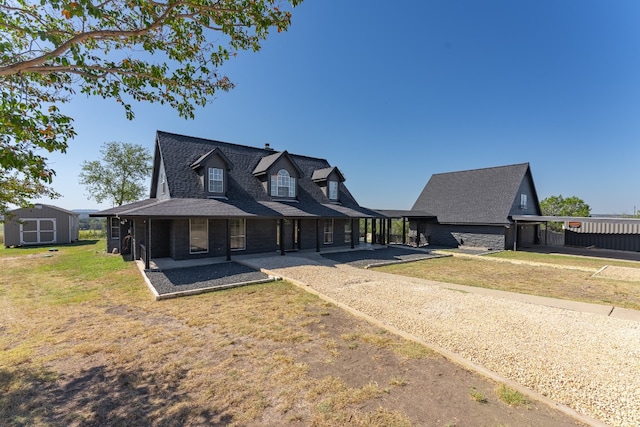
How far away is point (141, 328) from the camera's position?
20.2 ft

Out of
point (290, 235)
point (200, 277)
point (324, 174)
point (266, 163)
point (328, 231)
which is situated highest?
point (266, 163)

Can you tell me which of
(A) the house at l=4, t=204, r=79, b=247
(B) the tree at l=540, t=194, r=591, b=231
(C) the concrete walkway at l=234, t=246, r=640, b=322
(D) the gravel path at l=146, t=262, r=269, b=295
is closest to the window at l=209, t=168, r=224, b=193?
(D) the gravel path at l=146, t=262, r=269, b=295

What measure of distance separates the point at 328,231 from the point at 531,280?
11.7 metres

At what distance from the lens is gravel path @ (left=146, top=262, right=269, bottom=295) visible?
928 centimetres

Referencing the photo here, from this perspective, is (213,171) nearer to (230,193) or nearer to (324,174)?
(230,193)

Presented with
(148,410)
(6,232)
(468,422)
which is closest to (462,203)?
(468,422)

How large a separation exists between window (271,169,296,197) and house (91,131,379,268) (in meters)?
0.06

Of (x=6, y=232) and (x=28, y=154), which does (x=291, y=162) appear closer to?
(x=28, y=154)

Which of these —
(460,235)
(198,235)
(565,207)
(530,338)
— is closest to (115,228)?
(198,235)

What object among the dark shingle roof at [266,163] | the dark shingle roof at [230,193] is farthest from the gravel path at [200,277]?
the dark shingle roof at [266,163]

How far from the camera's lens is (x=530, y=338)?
548 centimetres

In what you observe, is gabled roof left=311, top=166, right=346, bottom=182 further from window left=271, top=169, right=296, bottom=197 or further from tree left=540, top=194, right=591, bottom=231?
tree left=540, top=194, right=591, bottom=231

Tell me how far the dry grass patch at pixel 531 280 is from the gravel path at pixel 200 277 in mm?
6392

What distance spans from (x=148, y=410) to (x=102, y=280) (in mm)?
9201
